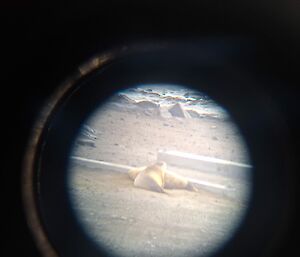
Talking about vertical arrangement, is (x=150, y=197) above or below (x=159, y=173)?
below

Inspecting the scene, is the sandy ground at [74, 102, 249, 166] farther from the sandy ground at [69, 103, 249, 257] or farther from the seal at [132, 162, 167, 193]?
the seal at [132, 162, 167, 193]

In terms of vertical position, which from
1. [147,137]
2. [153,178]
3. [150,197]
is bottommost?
[150,197]

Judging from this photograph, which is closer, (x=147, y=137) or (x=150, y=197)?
(x=150, y=197)

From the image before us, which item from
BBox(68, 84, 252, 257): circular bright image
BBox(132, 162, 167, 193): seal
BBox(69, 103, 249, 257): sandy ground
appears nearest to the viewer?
BBox(69, 103, 249, 257): sandy ground

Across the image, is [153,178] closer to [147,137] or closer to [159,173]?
[159,173]

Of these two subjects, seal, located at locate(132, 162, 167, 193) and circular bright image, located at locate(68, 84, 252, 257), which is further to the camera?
seal, located at locate(132, 162, 167, 193)

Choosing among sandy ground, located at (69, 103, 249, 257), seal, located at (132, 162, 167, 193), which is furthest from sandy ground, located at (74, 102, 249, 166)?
seal, located at (132, 162, 167, 193)

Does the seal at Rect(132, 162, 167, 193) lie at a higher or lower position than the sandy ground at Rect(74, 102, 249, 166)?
lower

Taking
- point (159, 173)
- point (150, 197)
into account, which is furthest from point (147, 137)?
point (150, 197)
